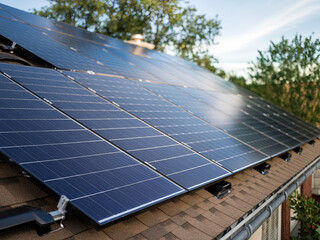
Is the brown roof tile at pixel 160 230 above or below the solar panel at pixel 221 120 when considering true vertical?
below

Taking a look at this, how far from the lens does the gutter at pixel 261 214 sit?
464 cm

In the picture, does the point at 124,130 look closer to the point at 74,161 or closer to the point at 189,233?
the point at 74,161

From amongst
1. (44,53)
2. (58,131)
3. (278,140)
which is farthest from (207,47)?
(58,131)

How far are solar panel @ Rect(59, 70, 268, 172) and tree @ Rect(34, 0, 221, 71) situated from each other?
98.9 ft

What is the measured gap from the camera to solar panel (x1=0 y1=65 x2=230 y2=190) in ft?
14.4

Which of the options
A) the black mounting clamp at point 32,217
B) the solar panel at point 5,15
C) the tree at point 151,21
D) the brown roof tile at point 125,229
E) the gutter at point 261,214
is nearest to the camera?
the black mounting clamp at point 32,217

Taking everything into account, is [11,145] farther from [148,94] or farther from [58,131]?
[148,94]

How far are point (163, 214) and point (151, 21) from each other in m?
37.1

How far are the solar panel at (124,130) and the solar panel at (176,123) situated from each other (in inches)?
15.6

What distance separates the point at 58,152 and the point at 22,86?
5.56ft

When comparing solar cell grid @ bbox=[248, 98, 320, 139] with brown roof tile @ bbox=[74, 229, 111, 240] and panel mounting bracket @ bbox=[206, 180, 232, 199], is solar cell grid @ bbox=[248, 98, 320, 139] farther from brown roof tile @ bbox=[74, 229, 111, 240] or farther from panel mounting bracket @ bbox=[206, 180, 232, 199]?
brown roof tile @ bbox=[74, 229, 111, 240]

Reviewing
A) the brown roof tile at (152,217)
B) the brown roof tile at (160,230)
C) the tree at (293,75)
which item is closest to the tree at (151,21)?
the tree at (293,75)

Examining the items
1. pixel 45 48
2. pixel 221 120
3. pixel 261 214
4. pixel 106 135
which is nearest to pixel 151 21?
pixel 221 120

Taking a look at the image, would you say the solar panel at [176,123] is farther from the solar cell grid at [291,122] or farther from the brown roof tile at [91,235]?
the solar cell grid at [291,122]
